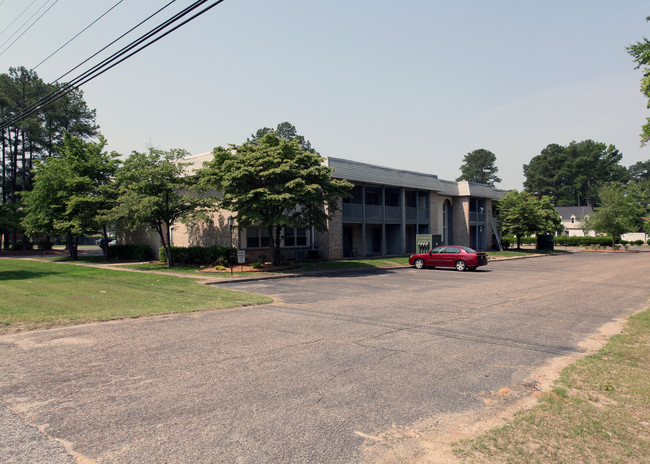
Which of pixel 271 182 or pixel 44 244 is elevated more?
pixel 271 182

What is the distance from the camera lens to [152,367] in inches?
255

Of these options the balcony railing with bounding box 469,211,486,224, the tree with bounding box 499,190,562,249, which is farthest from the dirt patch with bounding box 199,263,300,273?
the tree with bounding box 499,190,562,249

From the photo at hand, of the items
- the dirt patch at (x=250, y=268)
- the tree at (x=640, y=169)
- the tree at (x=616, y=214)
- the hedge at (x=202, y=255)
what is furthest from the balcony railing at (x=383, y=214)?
the tree at (x=640, y=169)

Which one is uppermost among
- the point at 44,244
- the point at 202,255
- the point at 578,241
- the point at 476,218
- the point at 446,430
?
the point at 476,218

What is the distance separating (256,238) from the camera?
2786 centimetres

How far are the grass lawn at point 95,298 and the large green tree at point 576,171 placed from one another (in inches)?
4718

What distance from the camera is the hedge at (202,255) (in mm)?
24875

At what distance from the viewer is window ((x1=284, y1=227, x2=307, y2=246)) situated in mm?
29312

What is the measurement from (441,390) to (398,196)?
3211 centimetres

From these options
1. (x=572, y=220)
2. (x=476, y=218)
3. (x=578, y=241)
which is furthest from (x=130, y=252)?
(x=572, y=220)

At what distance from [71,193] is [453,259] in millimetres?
27845

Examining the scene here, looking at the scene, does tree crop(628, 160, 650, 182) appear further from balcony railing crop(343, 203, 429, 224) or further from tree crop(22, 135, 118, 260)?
tree crop(22, 135, 118, 260)

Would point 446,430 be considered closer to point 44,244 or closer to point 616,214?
point 44,244

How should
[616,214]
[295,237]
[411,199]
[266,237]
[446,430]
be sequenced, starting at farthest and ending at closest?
[616,214], [411,199], [295,237], [266,237], [446,430]
